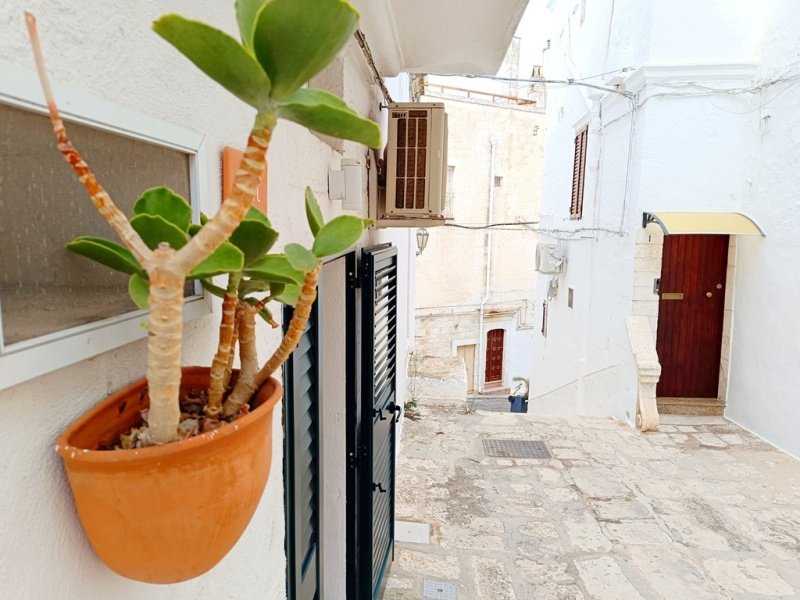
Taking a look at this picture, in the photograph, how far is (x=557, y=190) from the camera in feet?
33.6

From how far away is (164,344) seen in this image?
50 cm

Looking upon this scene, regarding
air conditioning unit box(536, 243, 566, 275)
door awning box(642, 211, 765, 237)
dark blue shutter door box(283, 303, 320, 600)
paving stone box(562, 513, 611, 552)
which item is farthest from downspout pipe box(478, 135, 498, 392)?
dark blue shutter door box(283, 303, 320, 600)

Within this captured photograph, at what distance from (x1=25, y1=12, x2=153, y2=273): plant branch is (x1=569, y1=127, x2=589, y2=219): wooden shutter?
337 inches

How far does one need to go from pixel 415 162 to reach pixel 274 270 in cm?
239

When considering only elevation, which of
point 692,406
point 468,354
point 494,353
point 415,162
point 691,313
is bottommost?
point 494,353

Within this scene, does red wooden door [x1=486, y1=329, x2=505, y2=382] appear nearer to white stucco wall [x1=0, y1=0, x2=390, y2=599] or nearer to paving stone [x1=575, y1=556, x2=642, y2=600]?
paving stone [x1=575, y1=556, x2=642, y2=600]

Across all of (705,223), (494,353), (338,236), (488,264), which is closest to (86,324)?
(338,236)

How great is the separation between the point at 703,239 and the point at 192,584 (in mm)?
7015

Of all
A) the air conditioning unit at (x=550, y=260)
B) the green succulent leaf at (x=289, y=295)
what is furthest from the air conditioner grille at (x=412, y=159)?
the air conditioning unit at (x=550, y=260)

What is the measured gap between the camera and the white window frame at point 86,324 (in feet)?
1.61

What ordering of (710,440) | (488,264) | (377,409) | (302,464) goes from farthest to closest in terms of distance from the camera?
(488,264) → (710,440) → (377,409) → (302,464)

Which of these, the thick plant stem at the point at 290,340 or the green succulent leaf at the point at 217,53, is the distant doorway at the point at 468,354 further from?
the green succulent leaf at the point at 217,53

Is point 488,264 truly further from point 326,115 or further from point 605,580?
point 326,115

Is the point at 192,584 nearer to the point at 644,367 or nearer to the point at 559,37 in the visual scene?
the point at 644,367
